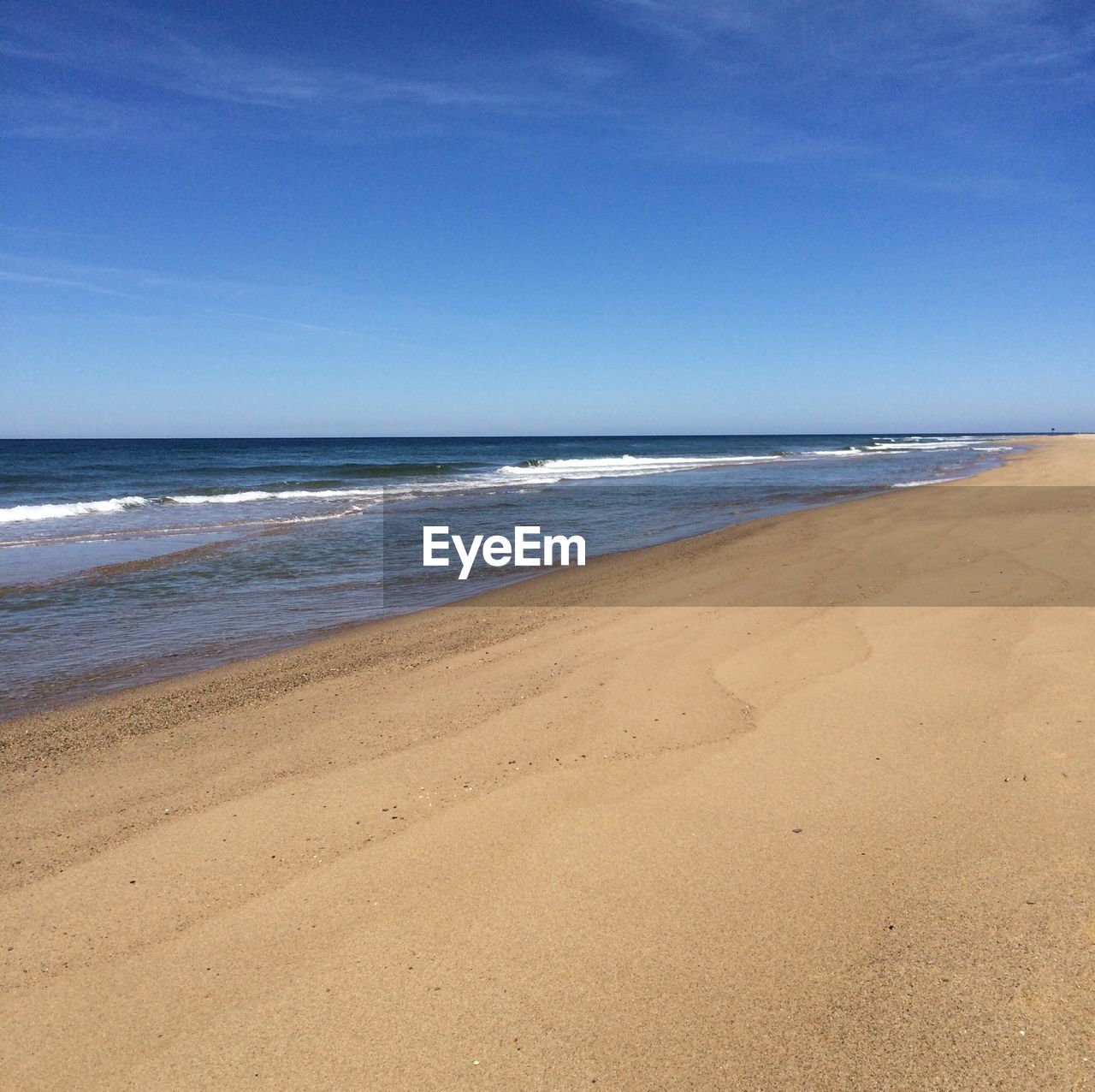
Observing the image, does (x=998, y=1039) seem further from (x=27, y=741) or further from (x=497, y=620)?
(x=497, y=620)

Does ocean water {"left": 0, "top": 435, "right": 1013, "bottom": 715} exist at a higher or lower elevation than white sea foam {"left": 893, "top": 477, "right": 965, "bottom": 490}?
lower

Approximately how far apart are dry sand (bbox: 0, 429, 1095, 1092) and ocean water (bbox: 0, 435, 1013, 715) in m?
1.87

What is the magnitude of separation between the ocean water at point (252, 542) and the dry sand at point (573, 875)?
1868 mm

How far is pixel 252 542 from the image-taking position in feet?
48.5

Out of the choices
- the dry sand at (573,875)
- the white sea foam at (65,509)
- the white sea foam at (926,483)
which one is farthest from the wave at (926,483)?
the white sea foam at (65,509)

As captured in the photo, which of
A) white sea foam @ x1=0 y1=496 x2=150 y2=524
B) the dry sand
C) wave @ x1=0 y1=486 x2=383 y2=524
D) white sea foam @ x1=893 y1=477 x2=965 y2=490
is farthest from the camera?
white sea foam @ x1=893 y1=477 x2=965 y2=490

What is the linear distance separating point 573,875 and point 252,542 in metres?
13.1

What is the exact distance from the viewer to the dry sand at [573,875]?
224 centimetres

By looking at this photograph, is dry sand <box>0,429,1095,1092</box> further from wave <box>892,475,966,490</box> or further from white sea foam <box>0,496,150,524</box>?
wave <box>892,475,966,490</box>

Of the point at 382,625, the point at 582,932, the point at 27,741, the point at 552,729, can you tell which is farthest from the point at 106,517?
the point at 582,932

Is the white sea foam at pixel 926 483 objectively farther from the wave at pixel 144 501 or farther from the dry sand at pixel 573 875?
the dry sand at pixel 573 875

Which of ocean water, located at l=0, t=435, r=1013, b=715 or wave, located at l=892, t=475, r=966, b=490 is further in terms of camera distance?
wave, located at l=892, t=475, r=966, b=490

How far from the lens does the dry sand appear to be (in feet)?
7.36

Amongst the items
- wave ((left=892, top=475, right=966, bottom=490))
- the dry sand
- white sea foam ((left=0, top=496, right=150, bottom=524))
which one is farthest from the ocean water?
the dry sand
